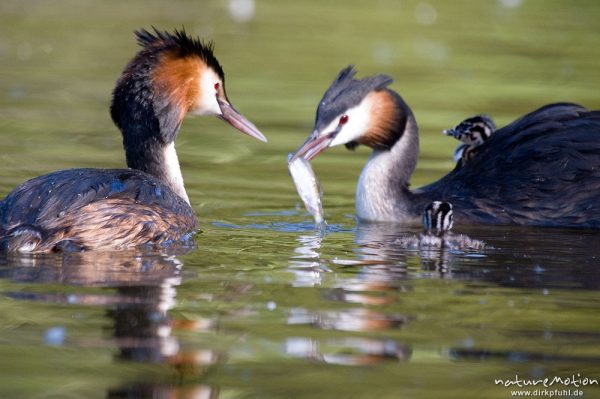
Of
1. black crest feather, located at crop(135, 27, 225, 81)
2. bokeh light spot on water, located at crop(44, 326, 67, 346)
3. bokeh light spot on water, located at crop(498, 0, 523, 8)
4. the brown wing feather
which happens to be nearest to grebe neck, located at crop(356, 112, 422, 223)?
black crest feather, located at crop(135, 27, 225, 81)

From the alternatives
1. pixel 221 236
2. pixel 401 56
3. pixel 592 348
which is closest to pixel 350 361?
pixel 592 348

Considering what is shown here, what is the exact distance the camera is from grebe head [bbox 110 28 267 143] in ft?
29.0

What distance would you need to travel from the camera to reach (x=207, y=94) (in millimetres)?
9266

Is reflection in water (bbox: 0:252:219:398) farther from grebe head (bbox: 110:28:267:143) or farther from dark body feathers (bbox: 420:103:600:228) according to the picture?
dark body feathers (bbox: 420:103:600:228)

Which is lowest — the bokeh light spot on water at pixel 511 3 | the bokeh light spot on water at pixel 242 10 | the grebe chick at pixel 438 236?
the grebe chick at pixel 438 236

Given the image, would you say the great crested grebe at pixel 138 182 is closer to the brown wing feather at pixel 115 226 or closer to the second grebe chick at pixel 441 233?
the brown wing feather at pixel 115 226

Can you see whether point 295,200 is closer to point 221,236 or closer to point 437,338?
point 221,236

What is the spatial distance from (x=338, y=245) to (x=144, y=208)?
1293mm

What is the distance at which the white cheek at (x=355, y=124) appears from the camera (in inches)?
393

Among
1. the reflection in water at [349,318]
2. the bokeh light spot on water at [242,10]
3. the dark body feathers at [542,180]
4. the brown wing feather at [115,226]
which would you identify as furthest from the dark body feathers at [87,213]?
the bokeh light spot on water at [242,10]

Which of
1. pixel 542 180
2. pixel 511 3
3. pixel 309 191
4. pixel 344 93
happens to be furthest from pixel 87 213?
pixel 511 3

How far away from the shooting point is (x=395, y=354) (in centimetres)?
586

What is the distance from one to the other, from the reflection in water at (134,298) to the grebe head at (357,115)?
2447 mm

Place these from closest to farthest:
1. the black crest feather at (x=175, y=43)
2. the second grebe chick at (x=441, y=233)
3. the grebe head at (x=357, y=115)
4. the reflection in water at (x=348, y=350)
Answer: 1. the reflection in water at (x=348, y=350)
2. the second grebe chick at (x=441, y=233)
3. the black crest feather at (x=175, y=43)
4. the grebe head at (x=357, y=115)
